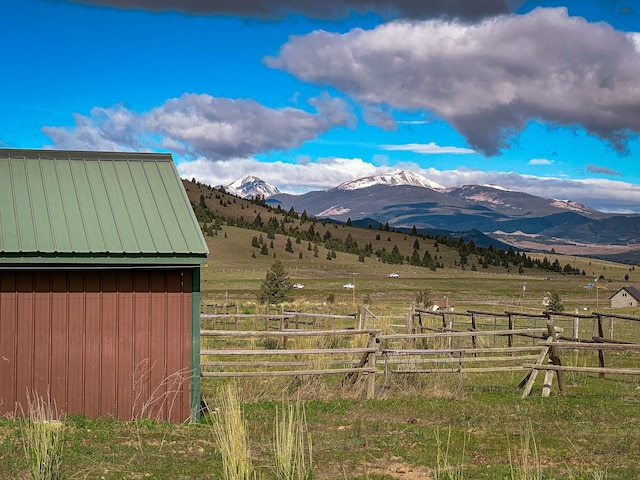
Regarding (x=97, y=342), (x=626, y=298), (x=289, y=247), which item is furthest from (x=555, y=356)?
(x=289, y=247)

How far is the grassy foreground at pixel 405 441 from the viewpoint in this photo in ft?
29.5

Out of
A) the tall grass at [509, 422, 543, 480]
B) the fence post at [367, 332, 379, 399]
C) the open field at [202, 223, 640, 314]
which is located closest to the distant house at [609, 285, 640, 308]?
the open field at [202, 223, 640, 314]

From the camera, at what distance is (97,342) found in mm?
11336

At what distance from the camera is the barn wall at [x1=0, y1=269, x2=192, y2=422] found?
1120cm

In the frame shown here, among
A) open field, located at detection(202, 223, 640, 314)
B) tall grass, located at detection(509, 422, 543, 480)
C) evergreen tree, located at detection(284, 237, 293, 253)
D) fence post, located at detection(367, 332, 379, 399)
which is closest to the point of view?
tall grass, located at detection(509, 422, 543, 480)

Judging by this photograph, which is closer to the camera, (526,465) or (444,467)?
(526,465)

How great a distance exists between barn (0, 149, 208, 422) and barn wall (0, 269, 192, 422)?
0.05 feet

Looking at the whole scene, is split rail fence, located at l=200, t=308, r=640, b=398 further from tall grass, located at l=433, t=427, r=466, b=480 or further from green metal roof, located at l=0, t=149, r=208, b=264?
tall grass, located at l=433, t=427, r=466, b=480

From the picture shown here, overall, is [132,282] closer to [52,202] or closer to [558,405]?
[52,202]

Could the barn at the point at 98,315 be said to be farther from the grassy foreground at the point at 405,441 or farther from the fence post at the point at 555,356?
the fence post at the point at 555,356

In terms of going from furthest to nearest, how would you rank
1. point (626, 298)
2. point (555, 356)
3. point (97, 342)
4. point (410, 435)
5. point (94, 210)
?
point (626, 298) < point (555, 356) < point (94, 210) < point (97, 342) < point (410, 435)

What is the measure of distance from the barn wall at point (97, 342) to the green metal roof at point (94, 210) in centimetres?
39

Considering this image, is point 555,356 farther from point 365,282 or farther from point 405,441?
point 365,282

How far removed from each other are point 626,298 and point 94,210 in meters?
78.4
